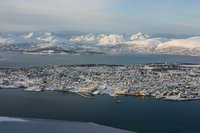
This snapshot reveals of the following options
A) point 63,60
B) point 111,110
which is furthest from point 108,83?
point 63,60

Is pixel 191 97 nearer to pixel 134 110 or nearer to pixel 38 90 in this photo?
pixel 134 110

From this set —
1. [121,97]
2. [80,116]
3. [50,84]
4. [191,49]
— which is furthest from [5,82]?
[191,49]

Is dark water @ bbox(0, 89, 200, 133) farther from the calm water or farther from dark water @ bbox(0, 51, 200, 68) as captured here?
dark water @ bbox(0, 51, 200, 68)

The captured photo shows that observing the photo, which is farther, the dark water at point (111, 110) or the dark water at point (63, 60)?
the dark water at point (63, 60)

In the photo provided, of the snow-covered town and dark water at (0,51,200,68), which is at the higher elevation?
dark water at (0,51,200,68)

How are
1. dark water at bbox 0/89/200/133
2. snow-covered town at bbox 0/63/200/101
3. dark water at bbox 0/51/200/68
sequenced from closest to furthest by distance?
1. dark water at bbox 0/89/200/133
2. snow-covered town at bbox 0/63/200/101
3. dark water at bbox 0/51/200/68

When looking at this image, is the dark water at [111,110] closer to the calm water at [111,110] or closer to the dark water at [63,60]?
the calm water at [111,110]

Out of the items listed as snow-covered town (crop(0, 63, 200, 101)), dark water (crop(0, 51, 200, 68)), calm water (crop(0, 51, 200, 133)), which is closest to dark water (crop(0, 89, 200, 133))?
calm water (crop(0, 51, 200, 133))

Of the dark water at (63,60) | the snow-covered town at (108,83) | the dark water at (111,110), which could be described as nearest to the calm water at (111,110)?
the dark water at (111,110)

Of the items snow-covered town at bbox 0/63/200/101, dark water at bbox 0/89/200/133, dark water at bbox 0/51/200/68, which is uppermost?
dark water at bbox 0/51/200/68
